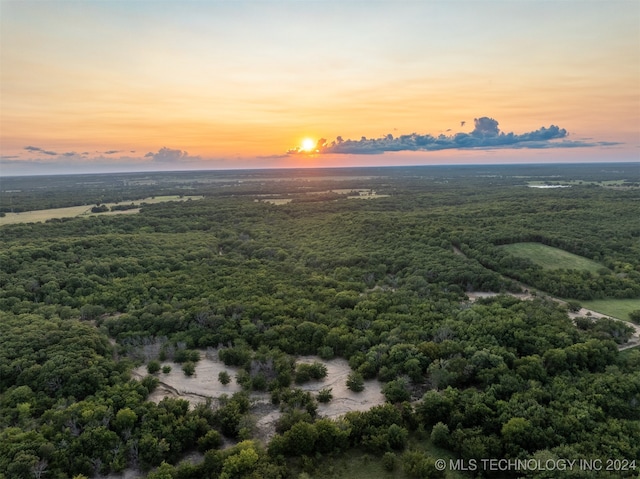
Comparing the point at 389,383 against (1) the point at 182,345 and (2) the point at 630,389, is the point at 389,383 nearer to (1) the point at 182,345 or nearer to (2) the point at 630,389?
(2) the point at 630,389

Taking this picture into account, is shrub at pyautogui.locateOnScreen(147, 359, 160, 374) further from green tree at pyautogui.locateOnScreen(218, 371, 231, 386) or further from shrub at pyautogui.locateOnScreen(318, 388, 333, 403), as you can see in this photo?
shrub at pyautogui.locateOnScreen(318, 388, 333, 403)

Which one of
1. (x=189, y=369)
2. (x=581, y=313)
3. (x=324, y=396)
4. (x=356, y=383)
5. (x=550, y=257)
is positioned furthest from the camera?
(x=550, y=257)

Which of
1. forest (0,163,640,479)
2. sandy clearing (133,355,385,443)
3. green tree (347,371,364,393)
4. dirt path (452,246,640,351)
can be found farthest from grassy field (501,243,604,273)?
green tree (347,371,364,393)

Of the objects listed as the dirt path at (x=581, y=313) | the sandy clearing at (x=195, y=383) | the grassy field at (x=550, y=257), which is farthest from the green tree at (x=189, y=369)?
the grassy field at (x=550, y=257)

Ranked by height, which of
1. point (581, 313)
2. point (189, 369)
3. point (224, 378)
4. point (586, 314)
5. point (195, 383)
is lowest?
point (195, 383)

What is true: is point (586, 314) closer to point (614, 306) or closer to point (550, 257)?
point (614, 306)

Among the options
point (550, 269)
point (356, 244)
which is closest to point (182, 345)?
point (356, 244)

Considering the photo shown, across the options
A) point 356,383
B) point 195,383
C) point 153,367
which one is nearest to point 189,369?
point 195,383

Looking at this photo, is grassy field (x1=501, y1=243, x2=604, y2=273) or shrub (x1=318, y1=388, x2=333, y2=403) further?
grassy field (x1=501, y1=243, x2=604, y2=273)
